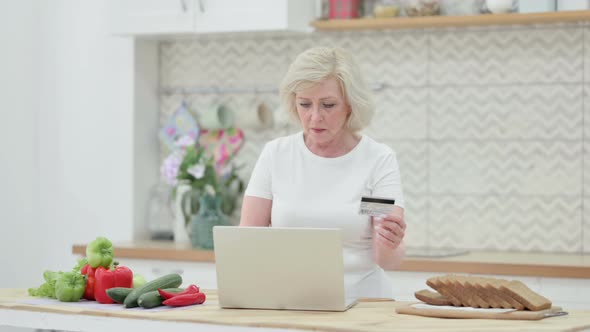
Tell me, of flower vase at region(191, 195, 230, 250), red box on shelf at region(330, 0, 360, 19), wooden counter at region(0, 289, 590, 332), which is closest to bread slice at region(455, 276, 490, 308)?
wooden counter at region(0, 289, 590, 332)

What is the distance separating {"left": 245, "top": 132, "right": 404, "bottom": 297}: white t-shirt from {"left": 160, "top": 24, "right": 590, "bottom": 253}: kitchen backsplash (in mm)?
1377

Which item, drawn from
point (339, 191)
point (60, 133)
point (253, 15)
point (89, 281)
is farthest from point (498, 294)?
point (60, 133)

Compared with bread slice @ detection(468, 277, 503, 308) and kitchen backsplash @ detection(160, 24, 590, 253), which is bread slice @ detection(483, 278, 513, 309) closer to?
bread slice @ detection(468, 277, 503, 308)

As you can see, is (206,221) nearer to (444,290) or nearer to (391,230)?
(391,230)

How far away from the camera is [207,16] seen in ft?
14.3

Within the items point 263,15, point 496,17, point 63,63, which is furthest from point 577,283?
point 63,63

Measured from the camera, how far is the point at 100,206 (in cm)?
469

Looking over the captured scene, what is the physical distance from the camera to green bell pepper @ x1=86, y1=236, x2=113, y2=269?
2.72 m

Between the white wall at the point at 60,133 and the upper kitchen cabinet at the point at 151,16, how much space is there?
17cm

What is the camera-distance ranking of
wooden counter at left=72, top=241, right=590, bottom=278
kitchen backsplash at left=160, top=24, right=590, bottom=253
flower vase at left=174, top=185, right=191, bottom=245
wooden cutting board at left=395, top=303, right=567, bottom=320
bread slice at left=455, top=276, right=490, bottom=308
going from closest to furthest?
wooden cutting board at left=395, top=303, right=567, bottom=320, bread slice at left=455, top=276, right=490, bottom=308, wooden counter at left=72, top=241, right=590, bottom=278, kitchen backsplash at left=160, top=24, right=590, bottom=253, flower vase at left=174, top=185, right=191, bottom=245

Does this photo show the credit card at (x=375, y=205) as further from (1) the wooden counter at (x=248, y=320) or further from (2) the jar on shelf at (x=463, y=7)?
(2) the jar on shelf at (x=463, y=7)

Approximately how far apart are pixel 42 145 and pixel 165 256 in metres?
0.99

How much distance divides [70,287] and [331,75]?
952mm

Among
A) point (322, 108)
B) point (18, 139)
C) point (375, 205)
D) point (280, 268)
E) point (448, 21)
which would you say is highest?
point (448, 21)
